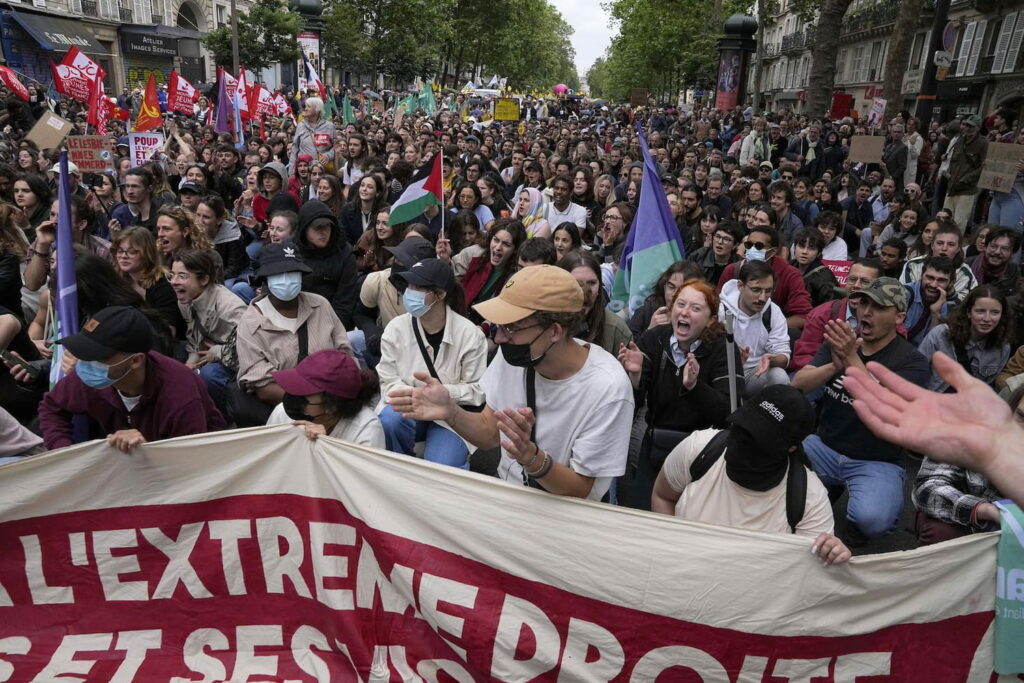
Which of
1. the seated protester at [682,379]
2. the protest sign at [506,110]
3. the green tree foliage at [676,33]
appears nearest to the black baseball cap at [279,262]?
the seated protester at [682,379]

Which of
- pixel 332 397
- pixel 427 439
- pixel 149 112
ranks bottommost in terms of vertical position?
pixel 427 439

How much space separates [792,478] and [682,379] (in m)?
1.23

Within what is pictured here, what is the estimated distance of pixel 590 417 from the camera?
8.96 ft

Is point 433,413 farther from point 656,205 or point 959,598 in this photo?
point 656,205

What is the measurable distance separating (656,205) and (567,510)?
3.09 meters

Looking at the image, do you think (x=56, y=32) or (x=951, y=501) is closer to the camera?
(x=951, y=501)

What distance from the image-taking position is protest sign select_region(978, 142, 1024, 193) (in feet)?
27.1

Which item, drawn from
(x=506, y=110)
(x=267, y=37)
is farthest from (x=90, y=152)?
(x=267, y=37)

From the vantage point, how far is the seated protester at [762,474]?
8.57ft

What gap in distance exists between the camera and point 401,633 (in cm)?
280

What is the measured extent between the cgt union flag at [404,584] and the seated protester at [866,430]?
1237 mm

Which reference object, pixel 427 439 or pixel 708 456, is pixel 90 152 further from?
pixel 708 456

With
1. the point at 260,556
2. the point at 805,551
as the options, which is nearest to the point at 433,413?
the point at 260,556

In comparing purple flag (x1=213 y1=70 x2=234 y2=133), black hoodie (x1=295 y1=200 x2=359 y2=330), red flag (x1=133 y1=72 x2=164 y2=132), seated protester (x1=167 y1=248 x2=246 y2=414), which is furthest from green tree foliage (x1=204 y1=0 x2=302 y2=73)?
seated protester (x1=167 y1=248 x2=246 y2=414)
